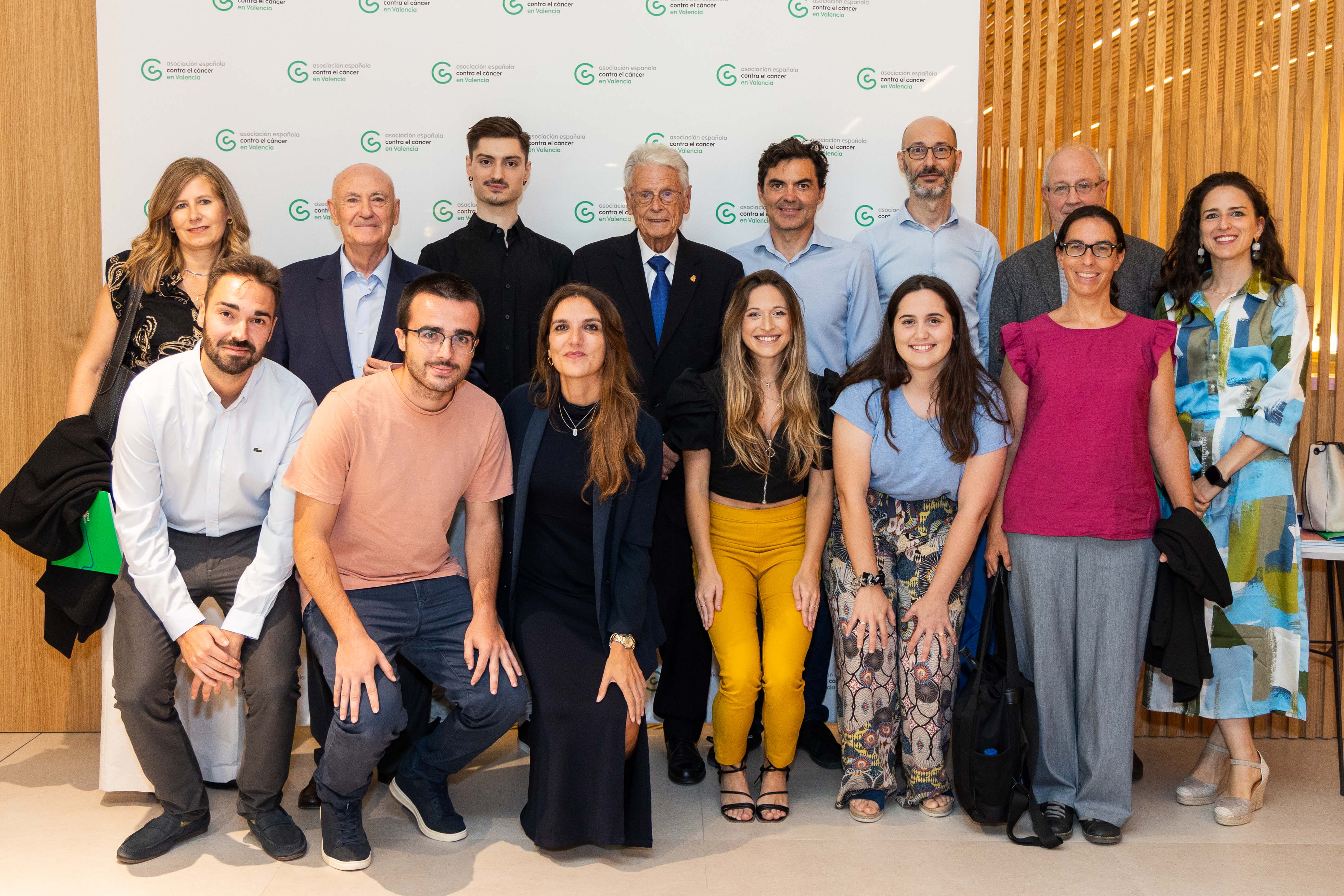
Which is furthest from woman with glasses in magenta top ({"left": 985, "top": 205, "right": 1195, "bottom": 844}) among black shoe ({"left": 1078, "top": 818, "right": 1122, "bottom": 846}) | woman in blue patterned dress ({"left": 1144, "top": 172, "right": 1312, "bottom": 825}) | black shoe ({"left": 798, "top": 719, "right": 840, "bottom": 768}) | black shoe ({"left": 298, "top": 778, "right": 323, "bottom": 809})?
black shoe ({"left": 298, "top": 778, "right": 323, "bottom": 809})

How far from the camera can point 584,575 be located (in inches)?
114

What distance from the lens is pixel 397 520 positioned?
2764mm

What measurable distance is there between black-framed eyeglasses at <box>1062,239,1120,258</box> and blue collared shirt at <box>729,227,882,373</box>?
81cm

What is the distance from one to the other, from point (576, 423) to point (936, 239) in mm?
1649

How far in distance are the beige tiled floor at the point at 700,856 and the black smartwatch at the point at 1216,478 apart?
1065mm

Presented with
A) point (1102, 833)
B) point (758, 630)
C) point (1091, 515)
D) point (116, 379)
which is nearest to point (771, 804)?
point (758, 630)

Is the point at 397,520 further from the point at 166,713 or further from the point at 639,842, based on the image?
the point at 639,842

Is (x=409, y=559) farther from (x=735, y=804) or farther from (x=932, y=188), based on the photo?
(x=932, y=188)

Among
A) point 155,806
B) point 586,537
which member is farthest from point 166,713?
point 586,537

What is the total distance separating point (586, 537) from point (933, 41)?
2547 mm

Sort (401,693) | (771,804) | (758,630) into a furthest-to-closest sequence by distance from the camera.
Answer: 1. (758,630)
2. (771,804)
3. (401,693)

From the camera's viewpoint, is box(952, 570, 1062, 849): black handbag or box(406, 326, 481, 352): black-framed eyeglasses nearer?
box(406, 326, 481, 352): black-framed eyeglasses

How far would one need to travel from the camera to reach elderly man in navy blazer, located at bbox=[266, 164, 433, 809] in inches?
127

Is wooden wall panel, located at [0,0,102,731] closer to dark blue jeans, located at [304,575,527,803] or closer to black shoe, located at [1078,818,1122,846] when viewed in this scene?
dark blue jeans, located at [304,575,527,803]
